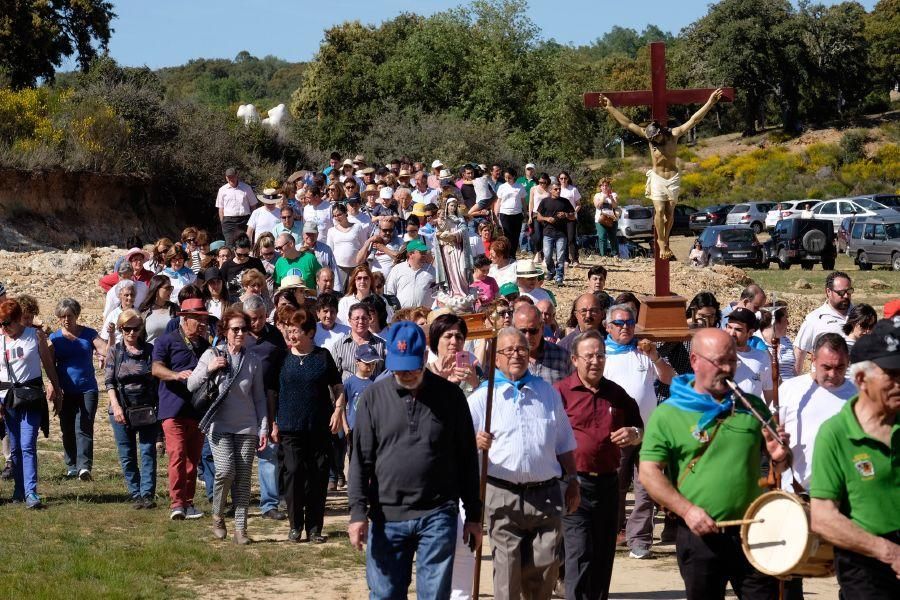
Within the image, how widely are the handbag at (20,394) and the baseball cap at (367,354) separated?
3.13 m

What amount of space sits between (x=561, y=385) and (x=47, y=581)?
3.85 meters

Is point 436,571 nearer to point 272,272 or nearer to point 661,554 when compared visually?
point 661,554

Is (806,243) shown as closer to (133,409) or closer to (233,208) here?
(233,208)

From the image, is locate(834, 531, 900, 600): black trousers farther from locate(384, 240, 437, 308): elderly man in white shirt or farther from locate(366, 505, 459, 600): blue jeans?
locate(384, 240, 437, 308): elderly man in white shirt

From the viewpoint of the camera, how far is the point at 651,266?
2866cm

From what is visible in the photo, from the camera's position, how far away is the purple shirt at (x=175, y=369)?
11727mm

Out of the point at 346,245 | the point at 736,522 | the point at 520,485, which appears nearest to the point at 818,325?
the point at 520,485

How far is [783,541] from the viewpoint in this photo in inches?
236

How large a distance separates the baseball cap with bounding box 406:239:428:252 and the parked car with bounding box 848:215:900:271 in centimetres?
2649

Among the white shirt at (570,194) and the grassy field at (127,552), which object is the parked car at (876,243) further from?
the grassy field at (127,552)

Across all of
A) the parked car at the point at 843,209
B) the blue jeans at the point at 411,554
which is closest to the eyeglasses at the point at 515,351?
the blue jeans at the point at 411,554

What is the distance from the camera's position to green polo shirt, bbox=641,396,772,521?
253 inches

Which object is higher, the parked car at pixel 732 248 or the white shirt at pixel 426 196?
the white shirt at pixel 426 196

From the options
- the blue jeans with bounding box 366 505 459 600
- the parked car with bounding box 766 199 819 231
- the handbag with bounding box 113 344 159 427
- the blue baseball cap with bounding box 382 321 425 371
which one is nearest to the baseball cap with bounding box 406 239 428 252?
the handbag with bounding box 113 344 159 427
